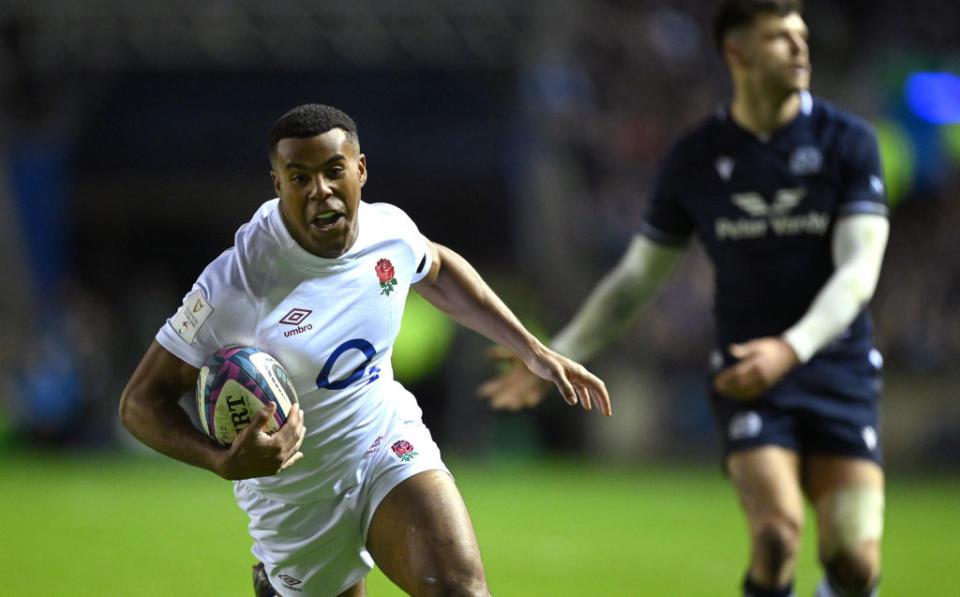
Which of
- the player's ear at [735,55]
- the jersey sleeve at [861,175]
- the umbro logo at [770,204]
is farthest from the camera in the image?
the player's ear at [735,55]

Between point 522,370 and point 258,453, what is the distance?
1885mm

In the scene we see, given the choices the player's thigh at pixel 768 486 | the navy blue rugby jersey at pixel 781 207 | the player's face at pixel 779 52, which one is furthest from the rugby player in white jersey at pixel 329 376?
the player's face at pixel 779 52

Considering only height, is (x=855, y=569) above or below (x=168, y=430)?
below

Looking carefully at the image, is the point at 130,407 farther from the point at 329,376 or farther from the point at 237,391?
the point at 329,376

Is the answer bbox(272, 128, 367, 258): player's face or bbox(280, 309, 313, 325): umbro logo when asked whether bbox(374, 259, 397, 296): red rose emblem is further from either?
bbox(280, 309, 313, 325): umbro logo

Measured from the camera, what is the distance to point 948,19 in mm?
20203

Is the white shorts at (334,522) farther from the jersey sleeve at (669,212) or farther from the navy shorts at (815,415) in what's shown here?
the jersey sleeve at (669,212)

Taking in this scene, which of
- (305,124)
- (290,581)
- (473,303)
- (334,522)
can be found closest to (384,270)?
(473,303)

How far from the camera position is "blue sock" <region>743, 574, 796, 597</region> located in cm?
516

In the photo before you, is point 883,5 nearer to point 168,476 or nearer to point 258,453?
point 168,476

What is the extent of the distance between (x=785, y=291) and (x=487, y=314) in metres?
1.45

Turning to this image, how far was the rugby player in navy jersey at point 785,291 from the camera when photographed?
522 cm

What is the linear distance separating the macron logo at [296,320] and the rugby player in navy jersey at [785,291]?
1.35 m

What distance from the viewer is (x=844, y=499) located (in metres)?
5.28
